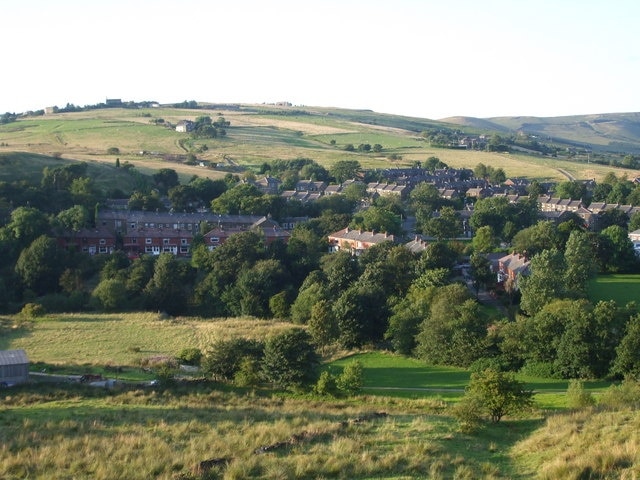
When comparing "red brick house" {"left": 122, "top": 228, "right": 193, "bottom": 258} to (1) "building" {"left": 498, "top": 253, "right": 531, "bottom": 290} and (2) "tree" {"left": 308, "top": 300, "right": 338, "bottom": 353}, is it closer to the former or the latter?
(2) "tree" {"left": 308, "top": 300, "right": 338, "bottom": 353}

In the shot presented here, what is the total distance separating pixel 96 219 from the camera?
206 ft

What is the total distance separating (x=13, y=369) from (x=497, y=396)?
19.8 m

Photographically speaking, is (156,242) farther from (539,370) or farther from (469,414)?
(469,414)

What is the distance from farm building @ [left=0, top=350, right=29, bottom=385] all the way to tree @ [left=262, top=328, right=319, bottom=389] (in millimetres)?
10054

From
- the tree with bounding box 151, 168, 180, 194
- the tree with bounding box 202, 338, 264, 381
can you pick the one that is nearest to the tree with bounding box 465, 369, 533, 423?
the tree with bounding box 202, 338, 264, 381

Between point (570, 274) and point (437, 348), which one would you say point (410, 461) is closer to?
point (437, 348)

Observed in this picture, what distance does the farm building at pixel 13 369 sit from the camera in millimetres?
29109

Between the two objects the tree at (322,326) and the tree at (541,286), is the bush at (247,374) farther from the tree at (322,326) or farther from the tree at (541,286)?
the tree at (541,286)

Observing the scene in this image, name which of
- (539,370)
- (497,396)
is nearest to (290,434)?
(497,396)

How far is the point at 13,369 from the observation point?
96.3ft

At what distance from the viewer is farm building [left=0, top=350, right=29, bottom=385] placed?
95.5ft

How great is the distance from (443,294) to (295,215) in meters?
37.2

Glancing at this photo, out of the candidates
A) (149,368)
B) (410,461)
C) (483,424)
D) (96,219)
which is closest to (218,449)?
(410,461)

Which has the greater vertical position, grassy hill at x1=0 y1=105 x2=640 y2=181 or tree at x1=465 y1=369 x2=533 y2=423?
grassy hill at x1=0 y1=105 x2=640 y2=181
